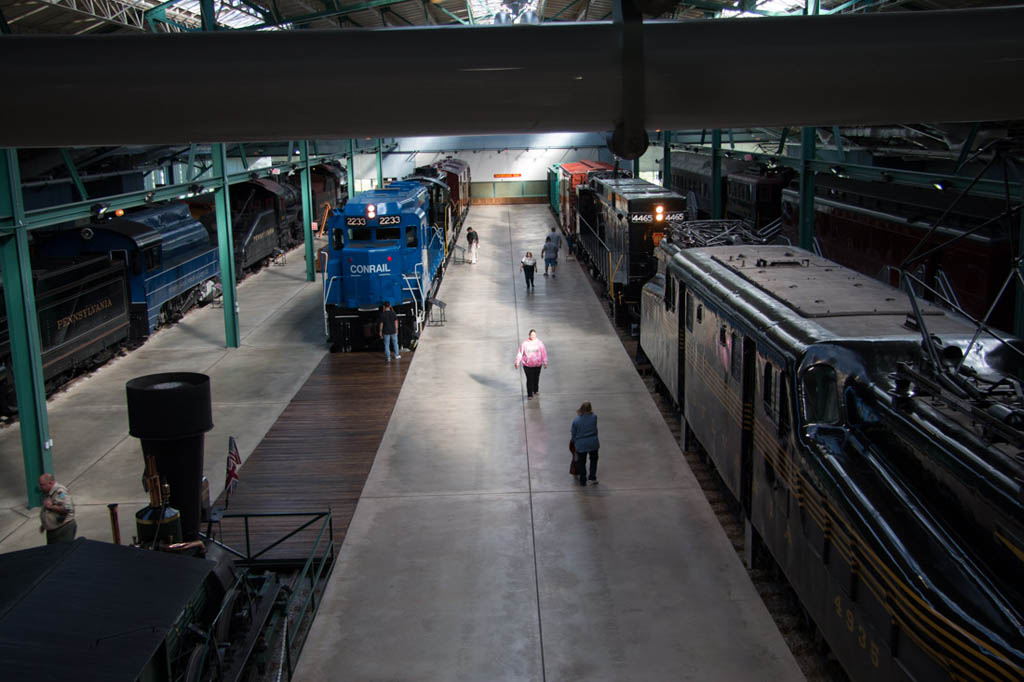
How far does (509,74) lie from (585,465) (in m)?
9.29

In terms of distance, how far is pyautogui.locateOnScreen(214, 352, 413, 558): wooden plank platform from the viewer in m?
10.8

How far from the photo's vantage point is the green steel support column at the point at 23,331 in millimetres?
11086

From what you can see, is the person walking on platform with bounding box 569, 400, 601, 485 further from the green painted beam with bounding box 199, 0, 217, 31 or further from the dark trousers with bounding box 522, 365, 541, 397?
the green painted beam with bounding box 199, 0, 217, 31

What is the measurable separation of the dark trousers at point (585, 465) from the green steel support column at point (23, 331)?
7.03 meters

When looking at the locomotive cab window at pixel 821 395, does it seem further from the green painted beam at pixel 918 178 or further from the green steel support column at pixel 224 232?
the green steel support column at pixel 224 232

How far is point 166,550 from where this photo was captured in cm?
720

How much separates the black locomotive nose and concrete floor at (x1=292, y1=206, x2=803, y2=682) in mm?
1779

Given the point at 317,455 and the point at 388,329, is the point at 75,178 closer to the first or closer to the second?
the point at 317,455

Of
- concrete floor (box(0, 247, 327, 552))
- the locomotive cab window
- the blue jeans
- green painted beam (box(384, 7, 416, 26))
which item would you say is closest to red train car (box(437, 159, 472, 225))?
green painted beam (box(384, 7, 416, 26))

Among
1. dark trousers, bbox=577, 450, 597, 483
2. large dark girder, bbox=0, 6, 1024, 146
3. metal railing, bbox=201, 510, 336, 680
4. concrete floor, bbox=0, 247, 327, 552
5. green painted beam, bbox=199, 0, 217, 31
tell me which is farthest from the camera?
green painted beam, bbox=199, 0, 217, 31

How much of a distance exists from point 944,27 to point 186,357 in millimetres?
18803

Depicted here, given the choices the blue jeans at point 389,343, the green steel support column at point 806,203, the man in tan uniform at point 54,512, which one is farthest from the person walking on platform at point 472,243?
the man in tan uniform at point 54,512

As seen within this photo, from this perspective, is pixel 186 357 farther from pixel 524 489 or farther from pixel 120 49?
pixel 120 49

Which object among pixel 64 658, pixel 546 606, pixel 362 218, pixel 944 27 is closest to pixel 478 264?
pixel 362 218
